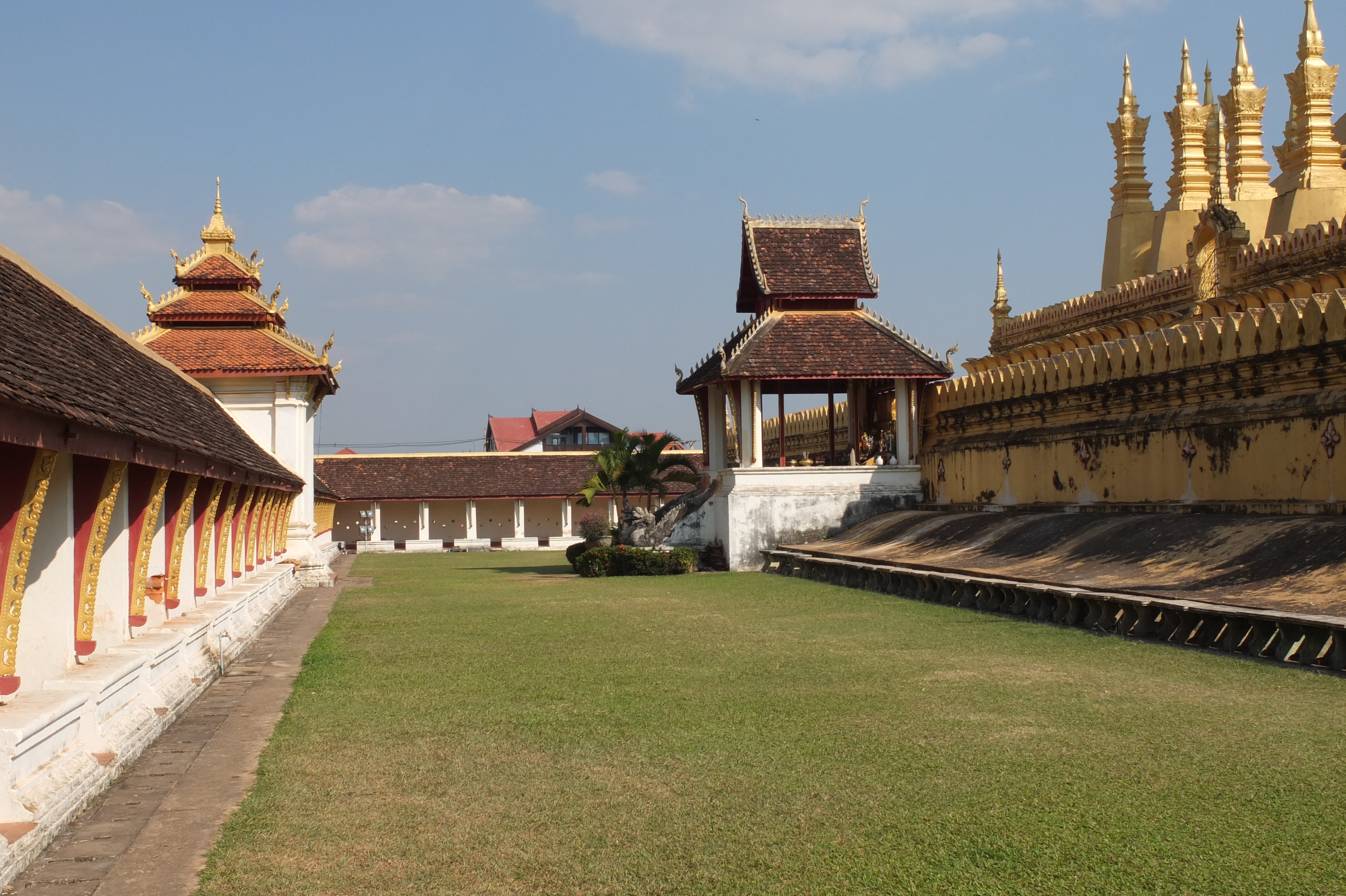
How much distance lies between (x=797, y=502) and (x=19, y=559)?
18.9 meters

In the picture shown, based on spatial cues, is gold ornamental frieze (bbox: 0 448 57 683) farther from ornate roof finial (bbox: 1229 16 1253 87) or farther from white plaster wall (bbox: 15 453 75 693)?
ornate roof finial (bbox: 1229 16 1253 87)

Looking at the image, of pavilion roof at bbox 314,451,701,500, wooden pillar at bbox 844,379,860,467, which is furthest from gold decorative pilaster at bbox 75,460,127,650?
pavilion roof at bbox 314,451,701,500

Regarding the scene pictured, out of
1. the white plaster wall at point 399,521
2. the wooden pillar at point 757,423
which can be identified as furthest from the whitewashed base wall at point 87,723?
the white plaster wall at point 399,521

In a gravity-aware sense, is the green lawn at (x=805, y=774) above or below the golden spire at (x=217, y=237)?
below

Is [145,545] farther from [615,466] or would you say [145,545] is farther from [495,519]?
[495,519]

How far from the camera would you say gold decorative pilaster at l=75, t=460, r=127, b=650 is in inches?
306

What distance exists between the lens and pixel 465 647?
12.5 metres

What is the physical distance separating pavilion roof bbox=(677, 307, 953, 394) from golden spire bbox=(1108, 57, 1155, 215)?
9100 millimetres

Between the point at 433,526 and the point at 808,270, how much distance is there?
1045 inches

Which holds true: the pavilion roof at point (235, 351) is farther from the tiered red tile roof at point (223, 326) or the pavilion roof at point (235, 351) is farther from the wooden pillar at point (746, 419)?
the wooden pillar at point (746, 419)

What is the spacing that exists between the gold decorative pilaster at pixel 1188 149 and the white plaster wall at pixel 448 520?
28542mm

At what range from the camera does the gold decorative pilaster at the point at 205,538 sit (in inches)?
518

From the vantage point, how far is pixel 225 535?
1532 centimetres

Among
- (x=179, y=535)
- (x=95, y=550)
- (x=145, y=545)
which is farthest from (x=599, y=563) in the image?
(x=95, y=550)
